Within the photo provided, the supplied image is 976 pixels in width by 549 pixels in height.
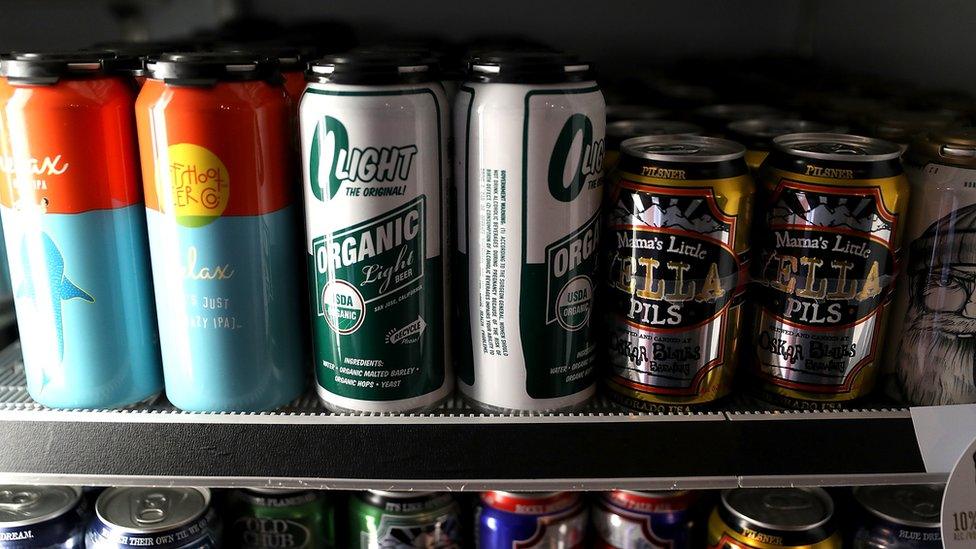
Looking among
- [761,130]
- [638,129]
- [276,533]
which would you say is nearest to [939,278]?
[761,130]

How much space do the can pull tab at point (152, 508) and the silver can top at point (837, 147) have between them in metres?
0.86

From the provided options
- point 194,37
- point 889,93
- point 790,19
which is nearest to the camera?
point 889,93

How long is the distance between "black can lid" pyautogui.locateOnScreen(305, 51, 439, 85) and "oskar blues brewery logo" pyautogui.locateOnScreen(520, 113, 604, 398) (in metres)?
0.15

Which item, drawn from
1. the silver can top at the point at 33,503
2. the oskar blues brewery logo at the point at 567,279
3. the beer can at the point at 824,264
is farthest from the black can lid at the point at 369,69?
the silver can top at the point at 33,503

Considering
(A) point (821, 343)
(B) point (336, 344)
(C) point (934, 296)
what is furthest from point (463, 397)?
(C) point (934, 296)

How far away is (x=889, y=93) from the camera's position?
4.02 ft

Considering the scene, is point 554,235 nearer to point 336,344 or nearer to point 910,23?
point 336,344

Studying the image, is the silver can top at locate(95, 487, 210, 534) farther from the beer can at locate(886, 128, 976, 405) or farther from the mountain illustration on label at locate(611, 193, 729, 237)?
the beer can at locate(886, 128, 976, 405)

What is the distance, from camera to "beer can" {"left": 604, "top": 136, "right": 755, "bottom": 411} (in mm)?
818

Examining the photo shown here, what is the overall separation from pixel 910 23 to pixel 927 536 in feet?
2.59

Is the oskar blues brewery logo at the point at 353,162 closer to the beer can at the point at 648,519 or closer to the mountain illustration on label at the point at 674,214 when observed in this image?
the mountain illustration on label at the point at 674,214

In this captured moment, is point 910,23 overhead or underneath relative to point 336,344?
overhead

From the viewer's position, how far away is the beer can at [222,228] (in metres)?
0.78

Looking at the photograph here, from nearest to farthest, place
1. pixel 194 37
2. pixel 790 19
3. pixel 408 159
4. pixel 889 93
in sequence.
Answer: pixel 408 159
pixel 889 93
pixel 194 37
pixel 790 19
